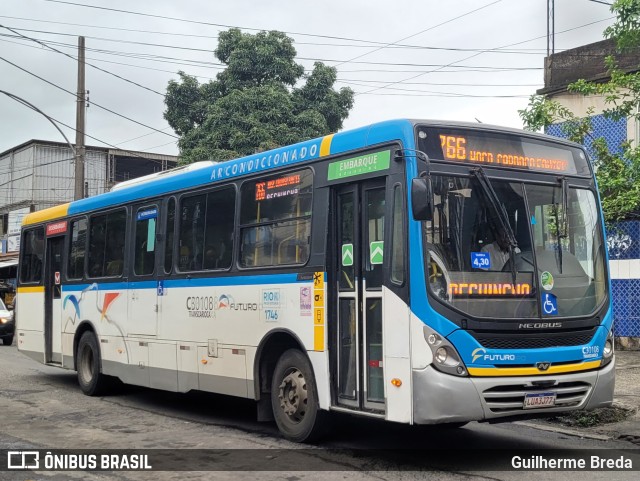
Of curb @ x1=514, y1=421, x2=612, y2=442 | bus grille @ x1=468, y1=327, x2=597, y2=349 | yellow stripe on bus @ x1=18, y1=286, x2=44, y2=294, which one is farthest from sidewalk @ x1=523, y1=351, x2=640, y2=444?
yellow stripe on bus @ x1=18, y1=286, x2=44, y2=294

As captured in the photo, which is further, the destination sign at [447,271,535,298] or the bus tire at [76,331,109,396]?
the bus tire at [76,331,109,396]

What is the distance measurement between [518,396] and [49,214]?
10537 millimetres

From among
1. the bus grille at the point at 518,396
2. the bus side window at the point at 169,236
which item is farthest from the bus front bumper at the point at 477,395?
the bus side window at the point at 169,236

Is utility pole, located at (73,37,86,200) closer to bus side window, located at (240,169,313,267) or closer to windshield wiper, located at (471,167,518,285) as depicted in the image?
bus side window, located at (240,169,313,267)

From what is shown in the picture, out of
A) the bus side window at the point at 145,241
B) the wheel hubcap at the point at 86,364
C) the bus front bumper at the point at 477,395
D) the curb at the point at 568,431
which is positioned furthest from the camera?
the wheel hubcap at the point at 86,364

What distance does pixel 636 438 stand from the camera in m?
9.26

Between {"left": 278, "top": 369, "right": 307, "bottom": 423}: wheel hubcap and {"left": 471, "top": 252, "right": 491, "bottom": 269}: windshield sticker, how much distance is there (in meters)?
2.38

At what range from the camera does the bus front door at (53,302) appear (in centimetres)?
1433

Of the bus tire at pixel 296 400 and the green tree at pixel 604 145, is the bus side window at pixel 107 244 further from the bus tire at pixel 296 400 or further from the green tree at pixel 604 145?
the green tree at pixel 604 145

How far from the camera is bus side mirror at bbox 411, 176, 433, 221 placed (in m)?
7.09

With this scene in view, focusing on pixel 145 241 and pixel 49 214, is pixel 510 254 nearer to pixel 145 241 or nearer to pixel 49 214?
pixel 145 241

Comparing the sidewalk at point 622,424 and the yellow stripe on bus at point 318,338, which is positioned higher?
the yellow stripe on bus at point 318,338

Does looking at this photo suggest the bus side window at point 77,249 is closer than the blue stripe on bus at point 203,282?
No

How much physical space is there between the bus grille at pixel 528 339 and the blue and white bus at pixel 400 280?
0.04ft
